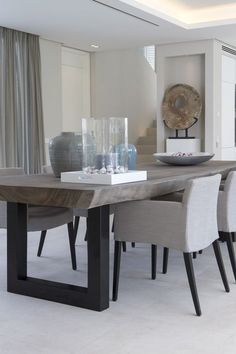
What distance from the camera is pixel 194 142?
794 centimetres

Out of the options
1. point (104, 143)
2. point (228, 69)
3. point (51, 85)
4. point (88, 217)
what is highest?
point (228, 69)

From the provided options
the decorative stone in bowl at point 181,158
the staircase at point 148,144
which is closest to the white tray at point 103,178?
the decorative stone in bowl at point 181,158

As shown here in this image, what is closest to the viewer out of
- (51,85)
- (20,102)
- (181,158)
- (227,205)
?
(227,205)

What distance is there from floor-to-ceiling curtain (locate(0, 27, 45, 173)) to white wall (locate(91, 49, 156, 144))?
1.98 metres

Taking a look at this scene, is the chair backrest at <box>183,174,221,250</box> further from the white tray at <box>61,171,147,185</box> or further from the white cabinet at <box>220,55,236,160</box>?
the white cabinet at <box>220,55,236,160</box>

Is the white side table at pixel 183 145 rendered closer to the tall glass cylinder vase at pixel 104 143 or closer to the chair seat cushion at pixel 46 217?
the chair seat cushion at pixel 46 217

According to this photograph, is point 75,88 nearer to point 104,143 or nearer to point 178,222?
point 104,143

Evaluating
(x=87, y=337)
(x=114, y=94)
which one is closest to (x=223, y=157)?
(x=114, y=94)

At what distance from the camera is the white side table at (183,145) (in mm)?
7926

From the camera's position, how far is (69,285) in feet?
9.75

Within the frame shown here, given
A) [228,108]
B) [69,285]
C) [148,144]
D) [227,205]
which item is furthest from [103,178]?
[148,144]

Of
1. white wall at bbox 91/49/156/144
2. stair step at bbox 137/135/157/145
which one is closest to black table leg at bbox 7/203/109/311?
white wall at bbox 91/49/156/144

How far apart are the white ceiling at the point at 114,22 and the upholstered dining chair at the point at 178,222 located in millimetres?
3278

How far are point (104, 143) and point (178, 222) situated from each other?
2.14 ft
